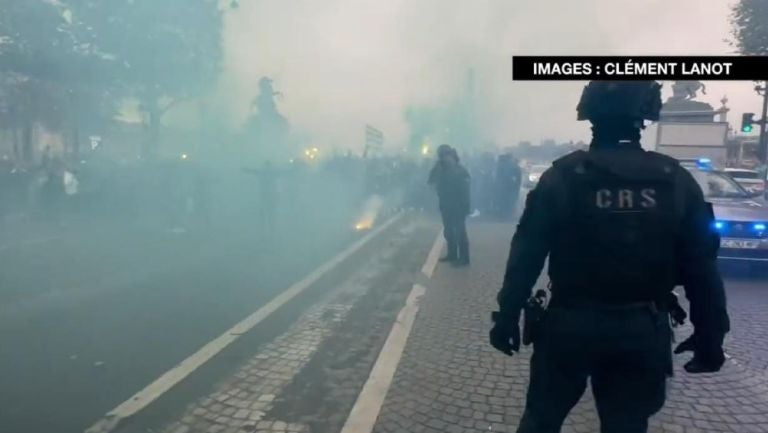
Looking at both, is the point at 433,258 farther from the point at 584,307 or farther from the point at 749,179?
the point at 749,179

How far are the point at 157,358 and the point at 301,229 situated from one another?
7.67 m

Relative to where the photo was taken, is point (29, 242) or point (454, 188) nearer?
point (454, 188)

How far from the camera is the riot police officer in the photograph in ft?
6.60

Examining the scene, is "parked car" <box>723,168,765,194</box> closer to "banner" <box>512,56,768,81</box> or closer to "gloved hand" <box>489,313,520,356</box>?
"banner" <box>512,56,768,81</box>

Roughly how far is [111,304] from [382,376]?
3.55m

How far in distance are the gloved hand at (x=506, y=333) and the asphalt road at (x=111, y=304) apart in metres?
2.65

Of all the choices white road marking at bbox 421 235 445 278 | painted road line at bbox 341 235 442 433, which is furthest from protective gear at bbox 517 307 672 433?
white road marking at bbox 421 235 445 278

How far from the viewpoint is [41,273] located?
25.1ft

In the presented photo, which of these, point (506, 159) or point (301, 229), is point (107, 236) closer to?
point (301, 229)

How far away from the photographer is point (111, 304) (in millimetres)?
6059

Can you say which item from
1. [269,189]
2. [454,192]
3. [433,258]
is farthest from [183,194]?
[454,192]

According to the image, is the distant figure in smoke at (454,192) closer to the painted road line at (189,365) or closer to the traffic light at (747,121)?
the painted road line at (189,365)

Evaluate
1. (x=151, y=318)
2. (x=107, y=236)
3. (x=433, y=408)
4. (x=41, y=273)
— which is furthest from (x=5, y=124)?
(x=433, y=408)

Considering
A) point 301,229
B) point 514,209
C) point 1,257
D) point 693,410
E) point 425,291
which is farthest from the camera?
point 514,209
